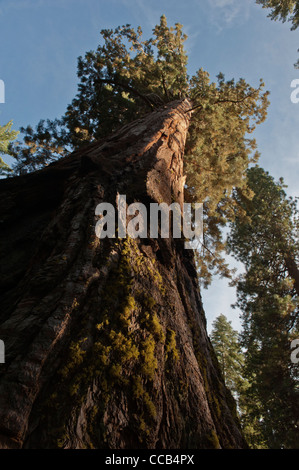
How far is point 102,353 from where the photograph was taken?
1473 mm

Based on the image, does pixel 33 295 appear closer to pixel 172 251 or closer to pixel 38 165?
pixel 172 251

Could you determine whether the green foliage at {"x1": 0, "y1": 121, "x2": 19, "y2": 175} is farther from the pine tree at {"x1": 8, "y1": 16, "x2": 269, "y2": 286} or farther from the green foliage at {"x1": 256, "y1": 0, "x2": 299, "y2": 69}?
the green foliage at {"x1": 256, "y1": 0, "x2": 299, "y2": 69}

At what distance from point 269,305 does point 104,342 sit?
12.4 m

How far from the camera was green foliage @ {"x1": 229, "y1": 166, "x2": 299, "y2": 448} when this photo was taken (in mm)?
9969

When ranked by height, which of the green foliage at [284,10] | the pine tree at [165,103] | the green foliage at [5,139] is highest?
the green foliage at [284,10]

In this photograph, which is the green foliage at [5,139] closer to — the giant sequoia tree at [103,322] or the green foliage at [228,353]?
the giant sequoia tree at [103,322]

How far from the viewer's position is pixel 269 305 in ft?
40.0

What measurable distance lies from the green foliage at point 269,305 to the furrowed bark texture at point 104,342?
9.81m

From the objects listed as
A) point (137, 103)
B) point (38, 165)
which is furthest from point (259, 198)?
point (38, 165)

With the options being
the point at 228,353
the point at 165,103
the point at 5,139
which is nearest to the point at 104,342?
the point at 165,103

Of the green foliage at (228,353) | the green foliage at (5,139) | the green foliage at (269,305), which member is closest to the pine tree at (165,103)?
the green foliage at (269,305)

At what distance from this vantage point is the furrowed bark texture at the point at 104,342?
1.25 meters

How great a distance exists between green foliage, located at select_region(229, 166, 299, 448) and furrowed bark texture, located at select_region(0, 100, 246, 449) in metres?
9.81

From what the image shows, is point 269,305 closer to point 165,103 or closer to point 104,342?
point 165,103
